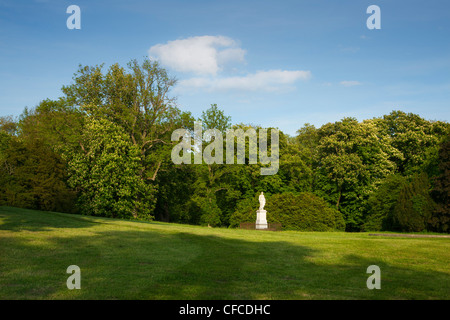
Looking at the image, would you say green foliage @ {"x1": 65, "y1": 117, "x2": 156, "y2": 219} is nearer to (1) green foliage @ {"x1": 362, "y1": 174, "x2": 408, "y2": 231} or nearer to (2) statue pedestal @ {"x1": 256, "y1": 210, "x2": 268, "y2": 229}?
(2) statue pedestal @ {"x1": 256, "y1": 210, "x2": 268, "y2": 229}

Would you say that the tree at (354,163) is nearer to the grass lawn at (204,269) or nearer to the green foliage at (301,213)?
the green foliage at (301,213)

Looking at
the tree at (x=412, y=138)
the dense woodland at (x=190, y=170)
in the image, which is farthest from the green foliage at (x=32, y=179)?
the tree at (x=412, y=138)

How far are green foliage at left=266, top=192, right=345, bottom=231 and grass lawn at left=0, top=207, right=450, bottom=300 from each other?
961 inches

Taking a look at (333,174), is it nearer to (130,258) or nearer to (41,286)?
(130,258)

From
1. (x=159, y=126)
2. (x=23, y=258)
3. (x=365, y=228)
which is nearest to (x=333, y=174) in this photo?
(x=365, y=228)

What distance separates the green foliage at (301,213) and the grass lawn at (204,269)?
2440cm

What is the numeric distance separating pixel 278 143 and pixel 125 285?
154ft

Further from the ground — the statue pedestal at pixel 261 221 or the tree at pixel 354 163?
the tree at pixel 354 163

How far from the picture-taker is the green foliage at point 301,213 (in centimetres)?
4047

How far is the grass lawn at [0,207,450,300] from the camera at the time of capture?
7.57m

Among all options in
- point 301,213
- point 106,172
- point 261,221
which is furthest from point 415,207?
point 106,172

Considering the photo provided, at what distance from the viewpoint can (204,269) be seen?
9977 millimetres

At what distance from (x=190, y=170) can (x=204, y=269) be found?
37.8 metres
